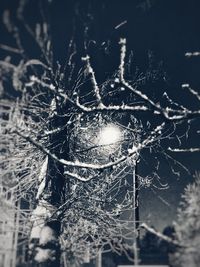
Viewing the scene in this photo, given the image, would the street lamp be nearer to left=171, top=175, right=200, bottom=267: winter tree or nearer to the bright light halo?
the bright light halo

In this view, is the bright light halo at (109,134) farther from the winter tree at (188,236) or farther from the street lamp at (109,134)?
the winter tree at (188,236)

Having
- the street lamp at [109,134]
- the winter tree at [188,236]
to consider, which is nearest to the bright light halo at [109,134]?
the street lamp at [109,134]

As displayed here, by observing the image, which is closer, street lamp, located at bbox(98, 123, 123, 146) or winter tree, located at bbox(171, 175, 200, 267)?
winter tree, located at bbox(171, 175, 200, 267)

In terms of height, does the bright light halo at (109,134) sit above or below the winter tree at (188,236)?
above

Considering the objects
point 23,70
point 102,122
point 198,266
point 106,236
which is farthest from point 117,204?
point 23,70

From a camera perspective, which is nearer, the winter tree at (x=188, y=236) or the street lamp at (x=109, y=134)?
the winter tree at (x=188, y=236)

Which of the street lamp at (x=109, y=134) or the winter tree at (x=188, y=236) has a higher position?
the street lamp at (x=109, y=134)

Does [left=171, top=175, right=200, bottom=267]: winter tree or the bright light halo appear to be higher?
the bright light halo

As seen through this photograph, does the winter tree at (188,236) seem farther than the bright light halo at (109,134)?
No

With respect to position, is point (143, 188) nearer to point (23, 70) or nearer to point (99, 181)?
point (99, 181)

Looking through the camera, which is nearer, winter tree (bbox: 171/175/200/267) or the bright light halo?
winter tree (bbox: 171/175/200/267)

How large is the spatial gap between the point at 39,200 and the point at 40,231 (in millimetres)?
896

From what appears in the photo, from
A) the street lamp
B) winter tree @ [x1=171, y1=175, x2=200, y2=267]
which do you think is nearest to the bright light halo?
the street lamp

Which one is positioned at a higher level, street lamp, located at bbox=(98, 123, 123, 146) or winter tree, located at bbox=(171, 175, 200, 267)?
street lamp, located at bbox=(98, 123, 123, 146)
